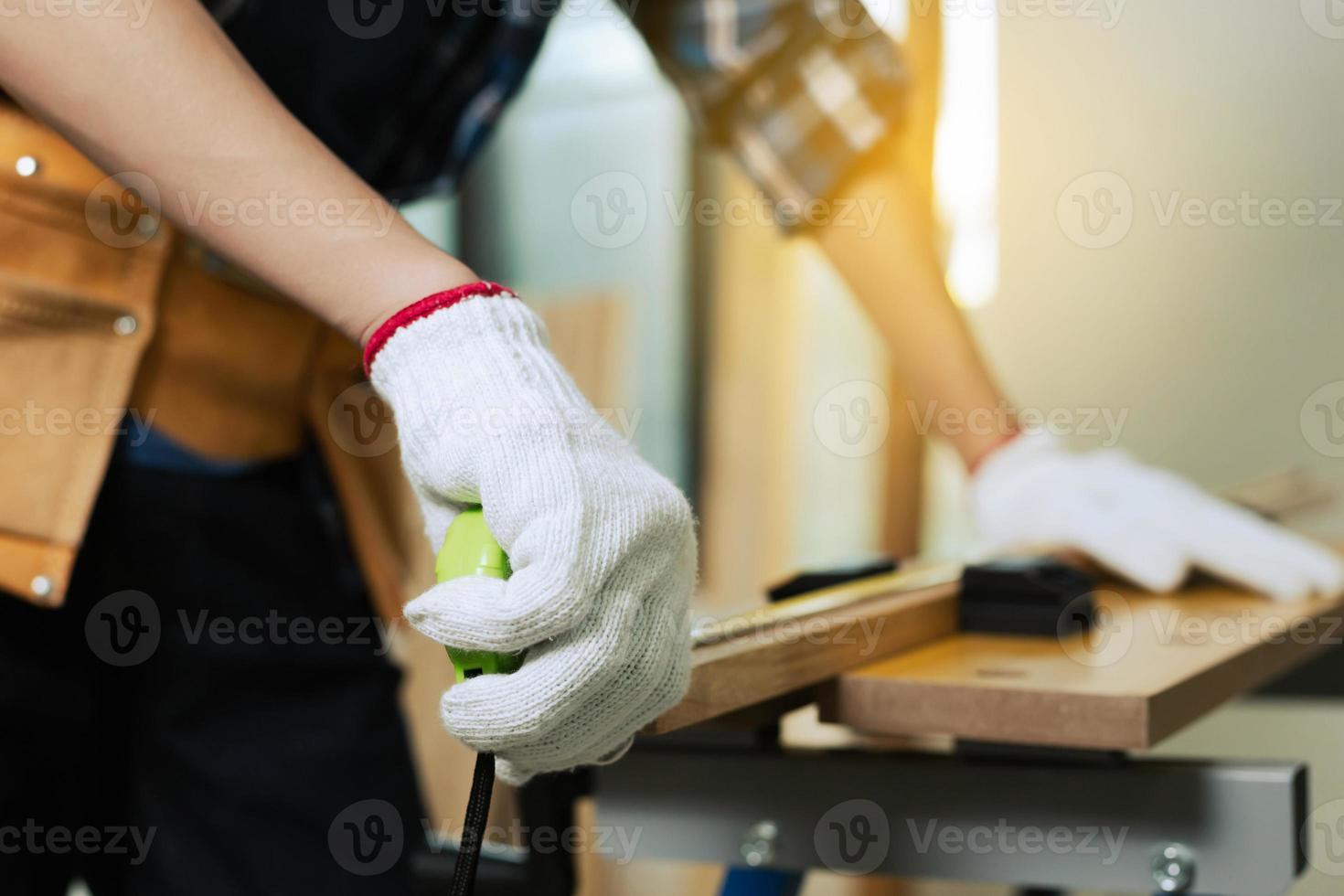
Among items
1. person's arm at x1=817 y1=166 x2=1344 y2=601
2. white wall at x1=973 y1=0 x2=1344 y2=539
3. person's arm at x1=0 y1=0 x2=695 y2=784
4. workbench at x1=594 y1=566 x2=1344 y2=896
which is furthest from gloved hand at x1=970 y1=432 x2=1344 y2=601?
white wall at x1=973 y1=0 x2=1344 y2=539

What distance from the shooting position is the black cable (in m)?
0.54

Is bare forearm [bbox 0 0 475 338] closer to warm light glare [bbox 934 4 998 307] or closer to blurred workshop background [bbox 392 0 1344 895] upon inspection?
blurred workshop background [bbox 392 0 1344 895]

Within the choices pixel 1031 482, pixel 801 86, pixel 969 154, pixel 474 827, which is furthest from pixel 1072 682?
pixel 969 154

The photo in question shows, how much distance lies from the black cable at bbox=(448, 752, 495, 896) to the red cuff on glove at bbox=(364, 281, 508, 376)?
19 cm

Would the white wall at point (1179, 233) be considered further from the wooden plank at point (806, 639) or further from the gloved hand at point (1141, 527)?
the wooden plank at point (806, 639)

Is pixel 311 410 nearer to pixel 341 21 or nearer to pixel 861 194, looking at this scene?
pixel 341 21

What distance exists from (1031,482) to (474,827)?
2.35 feet

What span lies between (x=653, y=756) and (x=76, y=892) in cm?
176

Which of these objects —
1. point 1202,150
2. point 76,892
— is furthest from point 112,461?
point 1202,150

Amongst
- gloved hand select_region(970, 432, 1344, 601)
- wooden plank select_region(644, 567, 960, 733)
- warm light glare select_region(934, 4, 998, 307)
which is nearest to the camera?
wooden plank select_region(644, 567, 960, 733)

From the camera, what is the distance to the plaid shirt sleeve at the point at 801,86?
1.12m

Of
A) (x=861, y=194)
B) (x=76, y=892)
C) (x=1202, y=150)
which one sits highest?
(x=1202, y=150)

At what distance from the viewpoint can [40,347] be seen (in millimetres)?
781

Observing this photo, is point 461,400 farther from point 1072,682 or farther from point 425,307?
point 1072,682
